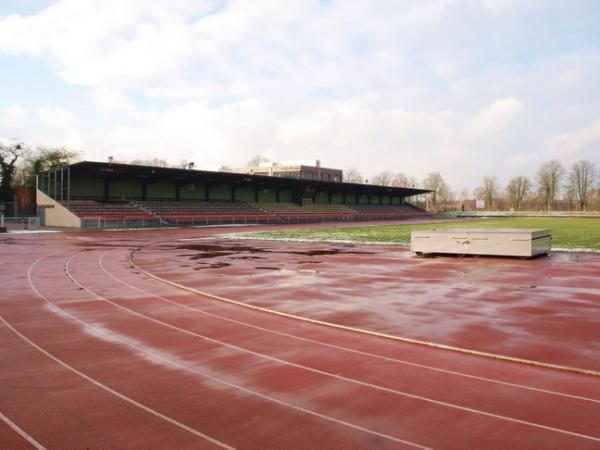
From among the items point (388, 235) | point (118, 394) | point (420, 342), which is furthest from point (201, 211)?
point (118, 394)

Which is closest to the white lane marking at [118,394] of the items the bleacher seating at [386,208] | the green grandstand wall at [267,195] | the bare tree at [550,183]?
the green grandstand wall at [267,195]

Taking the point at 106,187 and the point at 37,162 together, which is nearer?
the point at 106,187

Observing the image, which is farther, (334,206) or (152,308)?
(334,206)

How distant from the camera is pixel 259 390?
21.2 ft

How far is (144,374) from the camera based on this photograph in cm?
706

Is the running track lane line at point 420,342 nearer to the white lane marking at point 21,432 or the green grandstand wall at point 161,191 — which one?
the white lane marking at point 21,432

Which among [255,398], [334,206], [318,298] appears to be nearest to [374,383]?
[255,398]

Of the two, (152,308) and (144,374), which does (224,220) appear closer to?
(152,308)

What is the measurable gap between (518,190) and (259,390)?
12432 cm

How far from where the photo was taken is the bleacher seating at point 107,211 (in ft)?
153

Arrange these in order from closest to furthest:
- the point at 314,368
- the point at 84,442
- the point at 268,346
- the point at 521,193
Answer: the point at 84,442, the point at 314,368, the point at 268,346, the point at 521,193

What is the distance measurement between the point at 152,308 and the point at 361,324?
4883 mm

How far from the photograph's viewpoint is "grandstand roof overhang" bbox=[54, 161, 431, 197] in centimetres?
5009

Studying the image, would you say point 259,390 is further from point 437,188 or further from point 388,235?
point 437,188
